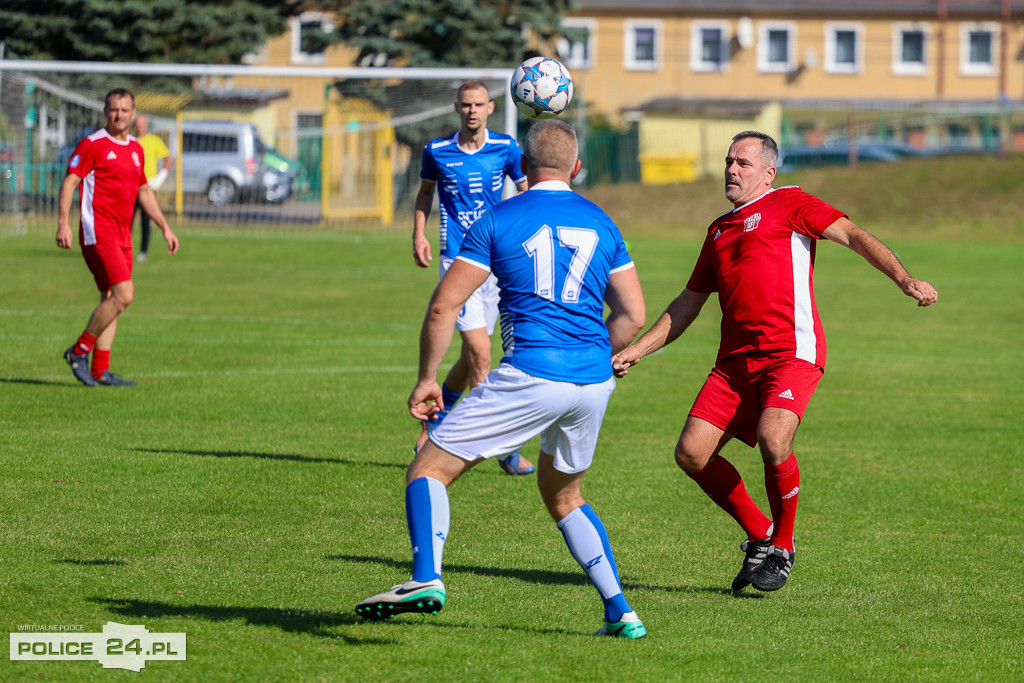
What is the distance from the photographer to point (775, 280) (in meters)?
5.84

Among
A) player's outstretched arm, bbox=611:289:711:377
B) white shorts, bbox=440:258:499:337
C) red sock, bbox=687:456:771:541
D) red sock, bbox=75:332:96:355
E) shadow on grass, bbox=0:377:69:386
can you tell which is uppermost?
player's outstretched arm, bbox=611:289:711:377

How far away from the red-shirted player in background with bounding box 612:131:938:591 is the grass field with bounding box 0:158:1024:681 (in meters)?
0.42

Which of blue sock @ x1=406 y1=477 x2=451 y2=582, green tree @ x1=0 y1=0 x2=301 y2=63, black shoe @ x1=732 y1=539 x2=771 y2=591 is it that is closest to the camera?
blue sock @ x1=406 y1=477 x2=451 y2=582

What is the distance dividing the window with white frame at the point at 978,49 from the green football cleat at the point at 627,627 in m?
61.2

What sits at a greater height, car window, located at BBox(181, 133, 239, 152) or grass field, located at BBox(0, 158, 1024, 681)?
car window, located at BBox(181, 133, 239, 152)

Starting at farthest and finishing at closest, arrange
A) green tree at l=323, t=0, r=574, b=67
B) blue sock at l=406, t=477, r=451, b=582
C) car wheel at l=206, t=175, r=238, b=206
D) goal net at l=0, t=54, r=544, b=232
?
green tree at l=323, t=0, r=574, b=67 → car wheel at l=206, t=175, r=238, b=206 → goal net at l=0, t=54, r=544, b=232 → blue sock at l=406, t=477, r=451, b=582

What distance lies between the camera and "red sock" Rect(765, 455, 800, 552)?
5766 millimetres

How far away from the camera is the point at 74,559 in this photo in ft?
18.7

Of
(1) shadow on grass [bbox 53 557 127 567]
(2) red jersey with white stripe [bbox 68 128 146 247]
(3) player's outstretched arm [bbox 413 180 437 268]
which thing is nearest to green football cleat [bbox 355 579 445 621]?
(1) shadow on grass [bbox 53 557 127 567]

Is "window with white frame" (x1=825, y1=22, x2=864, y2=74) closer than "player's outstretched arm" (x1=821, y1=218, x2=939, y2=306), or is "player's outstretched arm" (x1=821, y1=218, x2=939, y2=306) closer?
"player's outstretched arm" (x1=821, y1=218, x2=939, y2=306)

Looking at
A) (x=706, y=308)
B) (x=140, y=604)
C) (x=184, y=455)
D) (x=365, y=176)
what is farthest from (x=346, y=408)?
(x=365, y=176)

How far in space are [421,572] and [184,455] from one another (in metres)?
3.99

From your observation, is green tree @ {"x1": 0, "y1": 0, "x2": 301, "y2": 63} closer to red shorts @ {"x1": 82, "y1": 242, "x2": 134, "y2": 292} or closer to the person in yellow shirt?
the person in yellow shirt

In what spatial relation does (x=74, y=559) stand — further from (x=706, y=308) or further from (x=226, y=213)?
(x=226, y=213)
